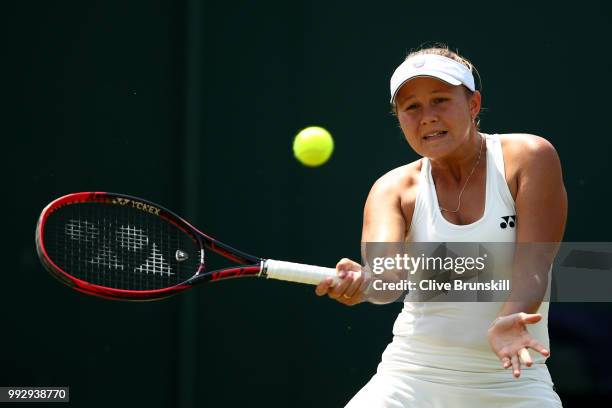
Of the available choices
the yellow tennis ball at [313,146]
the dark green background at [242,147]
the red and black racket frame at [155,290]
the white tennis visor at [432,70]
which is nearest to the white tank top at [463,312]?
the white tennis visor at [432,70]

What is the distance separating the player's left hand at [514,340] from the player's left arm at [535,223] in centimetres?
13

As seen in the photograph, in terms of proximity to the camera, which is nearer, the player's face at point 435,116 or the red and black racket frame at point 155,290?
the red and black racket frame at point 155,290

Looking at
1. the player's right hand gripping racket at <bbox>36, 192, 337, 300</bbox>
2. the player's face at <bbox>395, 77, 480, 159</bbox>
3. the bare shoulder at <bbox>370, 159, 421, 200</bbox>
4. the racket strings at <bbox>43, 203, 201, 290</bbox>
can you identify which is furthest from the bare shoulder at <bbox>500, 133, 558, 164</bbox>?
the racket strings at <bbox>43, 203, 201, 290</bbox>

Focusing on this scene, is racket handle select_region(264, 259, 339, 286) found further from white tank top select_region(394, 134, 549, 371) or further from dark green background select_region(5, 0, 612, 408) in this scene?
dark green background select_region(5, 0, 612, 408)

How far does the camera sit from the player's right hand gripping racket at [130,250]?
2.51 metres

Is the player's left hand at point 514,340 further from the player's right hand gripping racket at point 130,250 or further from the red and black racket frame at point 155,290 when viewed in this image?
the red and black racket frame at point 155,290

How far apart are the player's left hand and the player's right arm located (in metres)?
0.41

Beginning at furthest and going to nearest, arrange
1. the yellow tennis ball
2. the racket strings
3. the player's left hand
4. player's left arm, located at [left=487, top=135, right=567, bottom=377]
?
the yellow tennis ball < the racket strings < player's left arm, located at [left=487, top=135, right=567, bottom=377] < the player's left hand

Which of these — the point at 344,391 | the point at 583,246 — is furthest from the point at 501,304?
the point at 344,391

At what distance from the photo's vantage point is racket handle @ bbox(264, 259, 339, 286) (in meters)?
2.39

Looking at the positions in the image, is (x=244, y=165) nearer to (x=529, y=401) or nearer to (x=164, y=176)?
(x=164, y=176)

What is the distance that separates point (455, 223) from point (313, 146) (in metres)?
1.55

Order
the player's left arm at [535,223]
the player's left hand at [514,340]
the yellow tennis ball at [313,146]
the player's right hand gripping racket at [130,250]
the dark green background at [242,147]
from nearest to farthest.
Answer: the player's left hand at [514,340], the player's left arm at [535,223], the player's right hand gripping racket at [130,250], the dark green background at [242,147], the yellow tennis ball at [313,146]

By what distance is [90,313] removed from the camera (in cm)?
393
